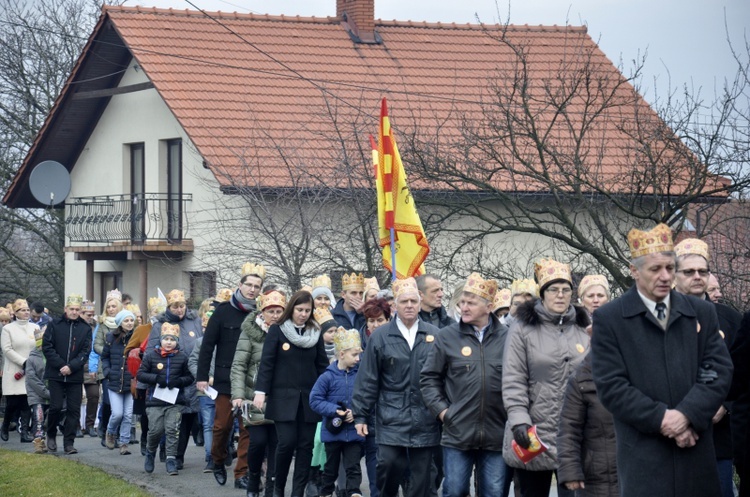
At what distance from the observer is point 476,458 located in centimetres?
869

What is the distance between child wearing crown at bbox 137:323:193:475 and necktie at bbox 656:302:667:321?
861 centimetres

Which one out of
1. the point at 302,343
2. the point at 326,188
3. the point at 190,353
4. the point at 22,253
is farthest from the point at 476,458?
the point at 22,253

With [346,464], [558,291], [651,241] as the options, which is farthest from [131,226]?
[651,241]

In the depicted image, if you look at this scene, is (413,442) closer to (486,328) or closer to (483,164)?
(486,328)

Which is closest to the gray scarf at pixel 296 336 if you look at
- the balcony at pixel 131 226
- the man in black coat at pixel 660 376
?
the man in black coat at pixel 660 376

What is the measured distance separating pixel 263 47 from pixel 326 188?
10584mm

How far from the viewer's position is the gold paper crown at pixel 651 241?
6129 millimetres

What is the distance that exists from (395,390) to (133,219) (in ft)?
66.4

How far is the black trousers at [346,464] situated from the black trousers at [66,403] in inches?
241

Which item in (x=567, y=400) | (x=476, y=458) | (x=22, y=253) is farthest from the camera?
(x=22, y=253)

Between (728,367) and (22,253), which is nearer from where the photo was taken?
(728,367)

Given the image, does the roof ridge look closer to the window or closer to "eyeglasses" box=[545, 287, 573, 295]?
the window

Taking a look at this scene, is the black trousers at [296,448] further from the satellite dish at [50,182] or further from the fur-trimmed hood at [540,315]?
the satellite dish at [50,182]

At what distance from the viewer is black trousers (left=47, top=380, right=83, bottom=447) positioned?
15.9 metres
